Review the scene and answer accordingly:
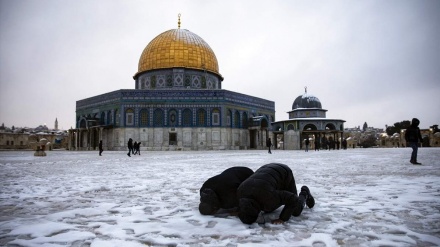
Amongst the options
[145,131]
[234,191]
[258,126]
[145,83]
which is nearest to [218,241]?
[234,191]

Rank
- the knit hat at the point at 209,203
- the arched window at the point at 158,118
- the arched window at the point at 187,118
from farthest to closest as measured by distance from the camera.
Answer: the arched window at the point at 187,118 < the arched window at the point at 158,118 < the knit hat at the point at 209,203

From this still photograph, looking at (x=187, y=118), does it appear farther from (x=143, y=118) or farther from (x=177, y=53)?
(x=177, y=53)

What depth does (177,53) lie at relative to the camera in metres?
37.7

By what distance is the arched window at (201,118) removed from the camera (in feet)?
112

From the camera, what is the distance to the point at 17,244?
2.16 metres

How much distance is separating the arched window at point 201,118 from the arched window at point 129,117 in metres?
7.45

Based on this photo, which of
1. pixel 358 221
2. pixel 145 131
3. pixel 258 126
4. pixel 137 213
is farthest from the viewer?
pixel 258 126

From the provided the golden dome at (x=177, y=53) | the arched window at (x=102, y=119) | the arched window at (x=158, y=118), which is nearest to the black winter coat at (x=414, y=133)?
the arched window at (x=158, y=118)

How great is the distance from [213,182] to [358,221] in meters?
1.44

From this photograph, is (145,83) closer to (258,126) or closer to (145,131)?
(145,131)

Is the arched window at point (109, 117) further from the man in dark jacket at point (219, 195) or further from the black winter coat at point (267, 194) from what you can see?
the black winter coat at point (267, 194)

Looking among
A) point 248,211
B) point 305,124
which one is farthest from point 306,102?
point 248,211

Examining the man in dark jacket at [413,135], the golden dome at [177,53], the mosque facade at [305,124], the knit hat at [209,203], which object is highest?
the golden dome at [177,53]

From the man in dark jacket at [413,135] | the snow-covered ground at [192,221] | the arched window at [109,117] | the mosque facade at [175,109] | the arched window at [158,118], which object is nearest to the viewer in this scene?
the snow-covered ground at [192,221]
